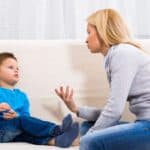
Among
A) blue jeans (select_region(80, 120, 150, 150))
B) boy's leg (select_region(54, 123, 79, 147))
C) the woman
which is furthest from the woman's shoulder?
A: boy's leg (select_region(54, 123, 79, 147))

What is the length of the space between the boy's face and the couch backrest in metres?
0.05

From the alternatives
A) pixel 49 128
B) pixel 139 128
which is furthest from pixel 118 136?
pixel 49 128

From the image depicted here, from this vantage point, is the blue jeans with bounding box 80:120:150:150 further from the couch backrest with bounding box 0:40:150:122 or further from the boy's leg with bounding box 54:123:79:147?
the couch backrest with bounding box 0:40:150:122

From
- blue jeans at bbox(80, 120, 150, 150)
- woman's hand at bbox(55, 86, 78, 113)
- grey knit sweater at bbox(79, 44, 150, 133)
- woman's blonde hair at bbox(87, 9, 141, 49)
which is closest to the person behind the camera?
blue jeans at bbox(80, 120, 150, 150)

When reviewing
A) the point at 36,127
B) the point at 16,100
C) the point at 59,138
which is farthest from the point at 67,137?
the point at 16,100

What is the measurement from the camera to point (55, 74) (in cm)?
208

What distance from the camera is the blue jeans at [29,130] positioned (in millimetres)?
1812

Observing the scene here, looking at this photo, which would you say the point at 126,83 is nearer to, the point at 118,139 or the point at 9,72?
the point at 118,139

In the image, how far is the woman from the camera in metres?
1.49

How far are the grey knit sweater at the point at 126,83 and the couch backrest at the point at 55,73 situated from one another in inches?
16.0

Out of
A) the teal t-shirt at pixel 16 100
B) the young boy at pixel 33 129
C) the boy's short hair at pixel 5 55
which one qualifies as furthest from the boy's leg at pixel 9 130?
the boy's short hair at pixel 5 55

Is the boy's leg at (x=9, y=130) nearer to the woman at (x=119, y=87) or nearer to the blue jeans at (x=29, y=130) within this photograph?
the blue jeans at (x=29, y=130)

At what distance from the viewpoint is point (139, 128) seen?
5.03 feet

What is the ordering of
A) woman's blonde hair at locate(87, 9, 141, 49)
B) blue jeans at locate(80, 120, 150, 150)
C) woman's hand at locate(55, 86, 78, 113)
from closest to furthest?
blue jeans at locate(80, 120, 150, 150) → woman's blonde hair at locate(87, 9, 141, 49) → woman's hand at locate(55, 86, 78, 113)
